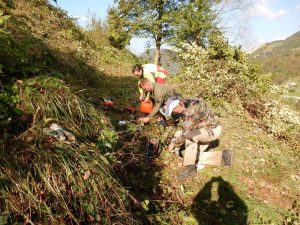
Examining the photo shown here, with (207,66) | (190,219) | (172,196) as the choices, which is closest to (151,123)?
(172,196)

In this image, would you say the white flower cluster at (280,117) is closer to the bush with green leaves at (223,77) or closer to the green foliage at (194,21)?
the bush with green leaves at (223,77)

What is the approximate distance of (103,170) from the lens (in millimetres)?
4312

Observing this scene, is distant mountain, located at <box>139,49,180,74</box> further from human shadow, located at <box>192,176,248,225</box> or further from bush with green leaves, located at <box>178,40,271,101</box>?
human shadow, located at <box>192,176,248,225</box>

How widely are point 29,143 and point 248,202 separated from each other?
4.15 metres

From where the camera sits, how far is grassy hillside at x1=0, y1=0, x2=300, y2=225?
374cm

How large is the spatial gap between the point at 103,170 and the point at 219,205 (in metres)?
2.66

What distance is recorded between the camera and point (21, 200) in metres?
3.49

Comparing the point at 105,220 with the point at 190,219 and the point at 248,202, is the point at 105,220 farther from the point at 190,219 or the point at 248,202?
the point at 248,202

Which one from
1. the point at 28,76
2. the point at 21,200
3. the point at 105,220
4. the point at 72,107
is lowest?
the point at 105,220

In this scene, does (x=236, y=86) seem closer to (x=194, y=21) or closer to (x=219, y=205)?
(x=219, y=205)

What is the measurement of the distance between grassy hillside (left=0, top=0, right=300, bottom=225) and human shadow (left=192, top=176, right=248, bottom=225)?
0.02 metres

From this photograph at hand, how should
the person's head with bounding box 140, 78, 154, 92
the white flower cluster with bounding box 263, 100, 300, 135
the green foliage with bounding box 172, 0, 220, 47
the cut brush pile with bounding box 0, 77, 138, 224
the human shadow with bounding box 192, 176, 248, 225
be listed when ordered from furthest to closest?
the green foliage with bounding box 172, 0, 220, 47
the white flower cluster with bounding box 263, 100, 300, 135
the person's head with bounding box 140, 78, 154, 92
the human shadow with bounding box 192, 176, 248, 225
the cut brush pile with bounding box 0, 77, 138, 224

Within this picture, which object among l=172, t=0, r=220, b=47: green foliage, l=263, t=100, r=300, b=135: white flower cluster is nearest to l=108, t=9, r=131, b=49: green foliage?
l=172, t=0, r=220, b=47: green foliage

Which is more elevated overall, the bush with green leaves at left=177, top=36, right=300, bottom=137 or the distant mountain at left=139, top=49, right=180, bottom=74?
the distant mountain at left=139, top=49, right=180, bottom=74
